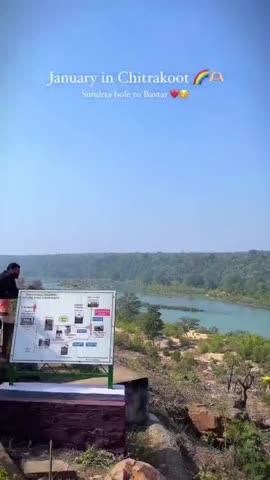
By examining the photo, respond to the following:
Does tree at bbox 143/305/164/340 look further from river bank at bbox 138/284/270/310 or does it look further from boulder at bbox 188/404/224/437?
river bank at bbox 138/284/270/310

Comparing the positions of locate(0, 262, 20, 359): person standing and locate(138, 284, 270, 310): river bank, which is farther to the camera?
locate(138, 284, 270, 310): river bank

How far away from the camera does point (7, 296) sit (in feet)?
16.5

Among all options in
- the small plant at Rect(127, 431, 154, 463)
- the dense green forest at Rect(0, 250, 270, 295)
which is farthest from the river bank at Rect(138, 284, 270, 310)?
the small plant at Rect(127, 431, 154, 463)

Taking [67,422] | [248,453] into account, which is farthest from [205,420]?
[67,422]

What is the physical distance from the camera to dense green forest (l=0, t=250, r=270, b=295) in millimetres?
87188

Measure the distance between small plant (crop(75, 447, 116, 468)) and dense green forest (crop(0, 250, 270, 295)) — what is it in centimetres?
7447

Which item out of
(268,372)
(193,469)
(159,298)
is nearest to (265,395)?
→ (268,372)

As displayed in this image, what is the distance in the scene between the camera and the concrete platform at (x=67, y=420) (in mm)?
3920

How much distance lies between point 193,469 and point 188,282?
88.4 metres

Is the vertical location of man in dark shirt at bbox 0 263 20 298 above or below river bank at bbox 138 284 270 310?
above

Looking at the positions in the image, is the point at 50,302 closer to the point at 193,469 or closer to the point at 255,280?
the point at 193,469

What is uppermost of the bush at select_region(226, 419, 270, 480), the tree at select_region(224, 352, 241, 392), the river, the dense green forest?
the dense green forest

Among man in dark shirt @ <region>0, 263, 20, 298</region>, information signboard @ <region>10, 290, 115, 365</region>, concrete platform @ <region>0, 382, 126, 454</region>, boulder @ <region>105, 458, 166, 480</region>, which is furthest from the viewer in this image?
man in dark shirt @ <region>0, 263, 20, 298</region>

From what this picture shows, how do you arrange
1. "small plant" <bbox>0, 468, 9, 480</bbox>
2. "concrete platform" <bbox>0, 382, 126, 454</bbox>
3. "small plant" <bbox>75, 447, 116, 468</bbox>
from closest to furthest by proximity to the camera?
"small plant" <bbox>0, 468, 9, 480</bbox>, "small plant" <bbox>75, 447, 116, 468</bbox>, "concrete platform" <bbox>0, 382, 126, 454</bbox>
